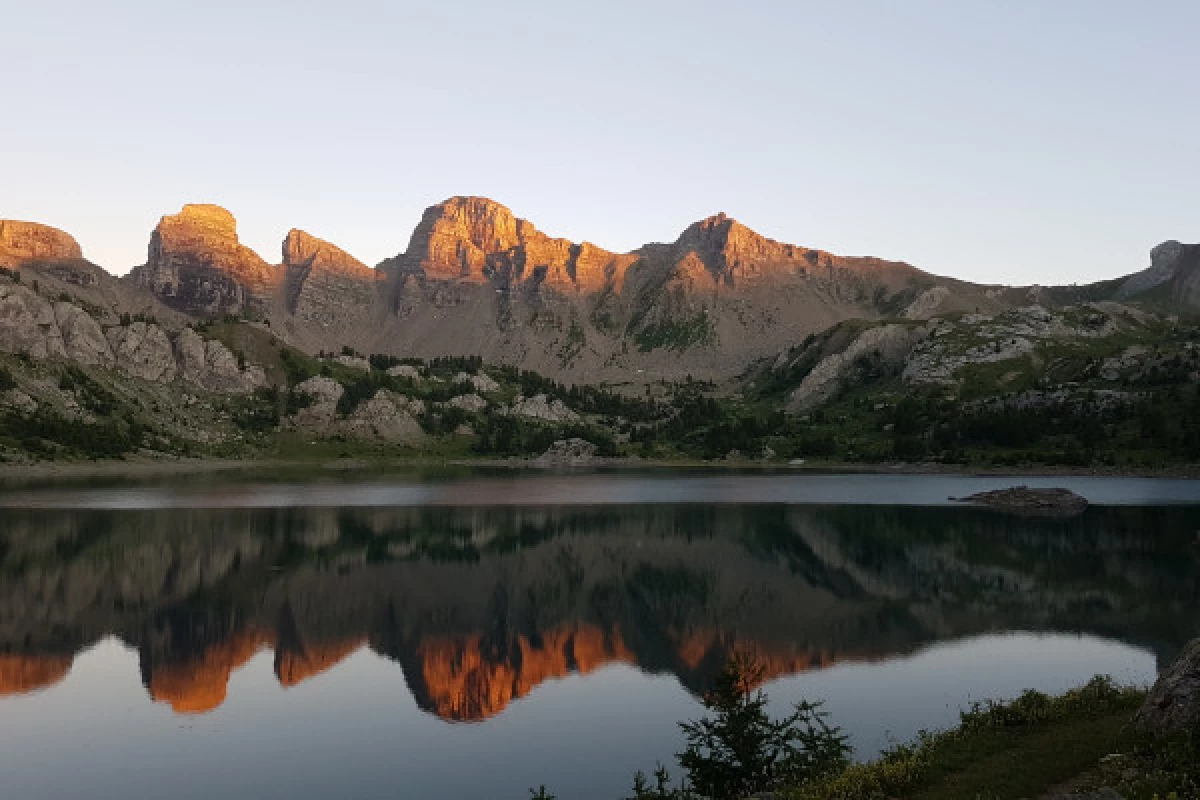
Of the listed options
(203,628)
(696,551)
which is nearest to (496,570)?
(696,551)

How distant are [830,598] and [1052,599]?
18.4m

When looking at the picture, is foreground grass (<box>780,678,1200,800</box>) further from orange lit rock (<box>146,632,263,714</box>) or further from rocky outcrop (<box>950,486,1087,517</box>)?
rocky outcrop (<box>950,486,1087,517</box>)

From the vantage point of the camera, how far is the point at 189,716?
4628 cm

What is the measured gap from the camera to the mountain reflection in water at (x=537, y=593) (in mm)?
57781

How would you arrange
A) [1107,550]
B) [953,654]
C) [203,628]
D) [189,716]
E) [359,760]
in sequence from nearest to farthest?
1. [359,760]
2. [189,716]
3. [953,654]
4. [203,628]
5. [1107,550]

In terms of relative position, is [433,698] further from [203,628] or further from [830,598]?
[830,598]

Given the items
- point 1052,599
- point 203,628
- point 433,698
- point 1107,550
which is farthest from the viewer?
point 1107,550

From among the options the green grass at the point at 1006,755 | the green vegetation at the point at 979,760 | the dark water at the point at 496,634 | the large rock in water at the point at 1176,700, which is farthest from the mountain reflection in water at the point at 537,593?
the large rock in water at the point at 1176,700

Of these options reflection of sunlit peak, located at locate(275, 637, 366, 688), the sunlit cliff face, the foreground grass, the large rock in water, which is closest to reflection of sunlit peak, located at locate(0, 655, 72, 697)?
the sunlit cliff face

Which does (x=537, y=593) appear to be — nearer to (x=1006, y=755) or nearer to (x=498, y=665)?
(x=498, y=665)

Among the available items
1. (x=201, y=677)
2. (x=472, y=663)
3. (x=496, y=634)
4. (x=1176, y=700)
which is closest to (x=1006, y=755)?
(x=1176, y=700)

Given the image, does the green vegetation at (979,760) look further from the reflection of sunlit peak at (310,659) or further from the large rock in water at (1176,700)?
the reflection of sunlit peak at (310,659)

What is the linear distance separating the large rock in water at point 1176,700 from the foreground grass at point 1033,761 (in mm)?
568

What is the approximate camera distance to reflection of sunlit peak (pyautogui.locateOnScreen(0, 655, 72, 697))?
168 feet
